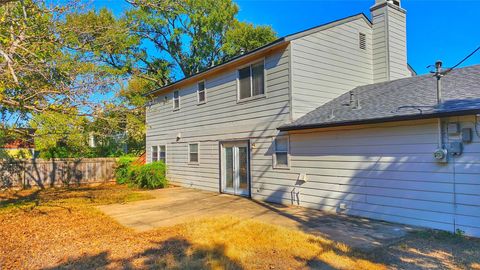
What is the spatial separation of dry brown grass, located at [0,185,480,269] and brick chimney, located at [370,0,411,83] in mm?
6744

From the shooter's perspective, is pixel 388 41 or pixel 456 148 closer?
pixel 456 148

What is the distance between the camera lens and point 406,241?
17.7ft

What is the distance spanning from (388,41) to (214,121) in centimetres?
678

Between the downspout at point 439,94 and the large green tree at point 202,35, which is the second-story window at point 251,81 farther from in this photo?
the large green tree at point 202,35

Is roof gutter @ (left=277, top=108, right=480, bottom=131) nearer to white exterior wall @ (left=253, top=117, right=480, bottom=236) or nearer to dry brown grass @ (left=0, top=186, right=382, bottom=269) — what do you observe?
white exterior wall @ (left=253, top=117, right=480, bottom=236)

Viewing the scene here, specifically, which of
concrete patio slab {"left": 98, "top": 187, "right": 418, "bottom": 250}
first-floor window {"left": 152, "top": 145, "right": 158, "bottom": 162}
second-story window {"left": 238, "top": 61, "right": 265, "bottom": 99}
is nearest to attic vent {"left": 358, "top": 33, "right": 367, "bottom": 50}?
second-story window {"left": 238, "top": 61, "right": 265, "bottom": 99}

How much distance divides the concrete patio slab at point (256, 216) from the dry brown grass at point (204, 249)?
400 millimetres

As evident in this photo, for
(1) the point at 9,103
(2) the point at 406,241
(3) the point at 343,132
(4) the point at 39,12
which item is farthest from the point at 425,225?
(4) the point at 39,12

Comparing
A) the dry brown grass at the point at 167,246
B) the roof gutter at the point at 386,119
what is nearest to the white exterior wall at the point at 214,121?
the roof gutter at the point at 386,119

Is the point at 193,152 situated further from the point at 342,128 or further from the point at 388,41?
the point at 388,41

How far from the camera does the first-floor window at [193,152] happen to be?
1330cm

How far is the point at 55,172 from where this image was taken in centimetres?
1547

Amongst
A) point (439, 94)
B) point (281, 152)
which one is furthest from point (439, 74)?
point (281, 152)

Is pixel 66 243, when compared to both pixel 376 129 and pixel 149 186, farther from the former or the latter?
pixel 149 186
